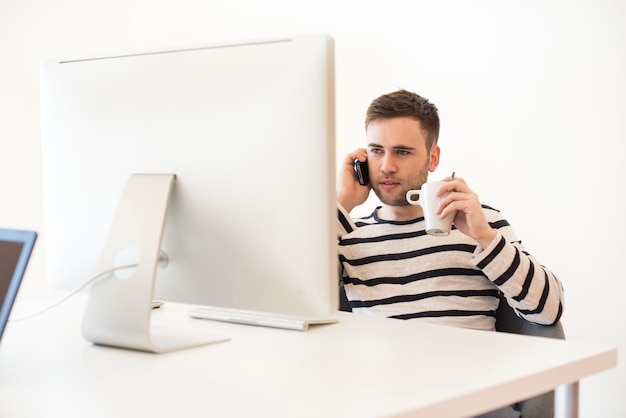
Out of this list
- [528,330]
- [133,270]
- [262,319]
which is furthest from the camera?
[528,330]

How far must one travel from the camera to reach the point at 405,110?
1.82m

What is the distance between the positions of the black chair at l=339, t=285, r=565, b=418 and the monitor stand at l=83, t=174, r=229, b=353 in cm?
65

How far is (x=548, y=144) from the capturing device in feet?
7.89

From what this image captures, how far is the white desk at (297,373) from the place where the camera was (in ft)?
2.79

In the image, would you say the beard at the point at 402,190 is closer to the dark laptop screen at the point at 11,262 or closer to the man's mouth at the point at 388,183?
the man's mouth at the point at 388,183

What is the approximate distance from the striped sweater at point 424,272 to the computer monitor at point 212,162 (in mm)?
611

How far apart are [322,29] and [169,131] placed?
219cm

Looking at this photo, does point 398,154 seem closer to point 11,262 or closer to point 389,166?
point 389,166

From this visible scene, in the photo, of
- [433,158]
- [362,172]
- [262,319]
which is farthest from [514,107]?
[262,319]

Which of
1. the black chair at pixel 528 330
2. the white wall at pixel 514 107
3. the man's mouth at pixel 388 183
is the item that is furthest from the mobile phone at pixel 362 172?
the white wall at pixel 514 107

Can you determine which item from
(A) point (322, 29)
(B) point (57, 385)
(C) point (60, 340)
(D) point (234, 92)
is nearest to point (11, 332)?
(C) point (60, 340)

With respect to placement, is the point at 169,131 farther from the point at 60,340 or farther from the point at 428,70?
the point at 428,70

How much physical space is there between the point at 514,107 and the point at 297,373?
69.9 inches

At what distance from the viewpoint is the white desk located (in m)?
0.85
